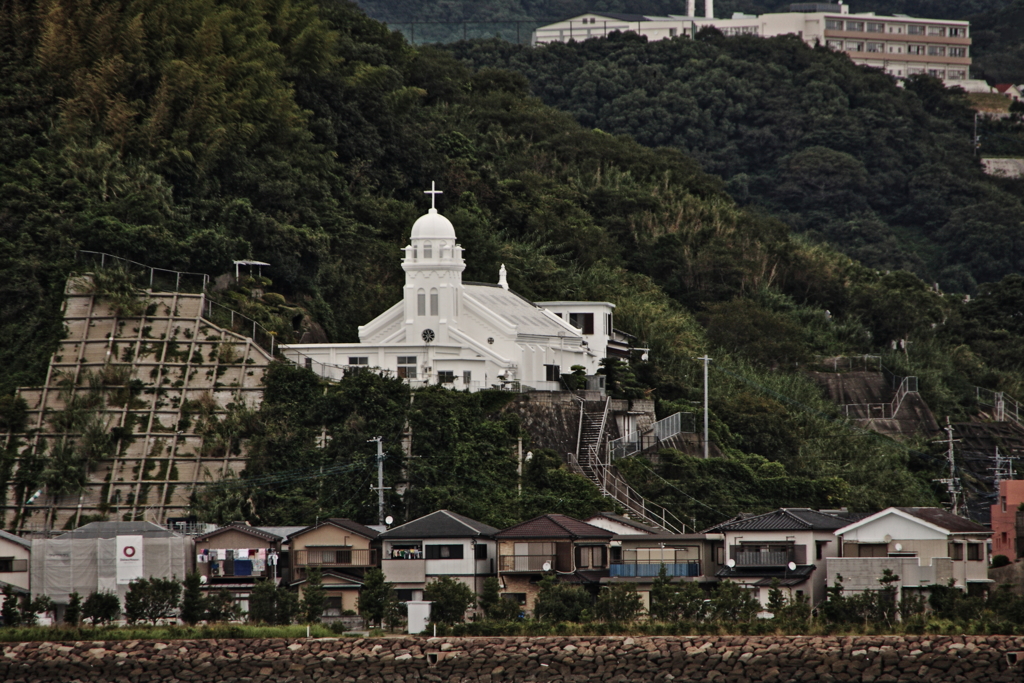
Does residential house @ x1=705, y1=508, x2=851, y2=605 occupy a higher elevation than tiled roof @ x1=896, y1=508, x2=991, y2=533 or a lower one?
lower

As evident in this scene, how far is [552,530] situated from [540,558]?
2.89ft

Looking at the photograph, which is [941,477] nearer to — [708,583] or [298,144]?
[708,583]

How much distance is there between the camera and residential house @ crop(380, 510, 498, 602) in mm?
44438

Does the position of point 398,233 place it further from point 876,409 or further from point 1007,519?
point 1007,519

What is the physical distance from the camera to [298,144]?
2680 inches

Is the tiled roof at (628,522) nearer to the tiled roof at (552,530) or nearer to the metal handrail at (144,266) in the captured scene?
the tiled roof at (552,530)

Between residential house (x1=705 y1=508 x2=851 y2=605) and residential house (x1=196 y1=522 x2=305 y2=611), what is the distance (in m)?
11.9

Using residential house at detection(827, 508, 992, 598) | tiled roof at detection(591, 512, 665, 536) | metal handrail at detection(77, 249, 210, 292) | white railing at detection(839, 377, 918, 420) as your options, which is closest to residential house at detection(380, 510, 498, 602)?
tiled roof at detection(591, 512, 665, 536)

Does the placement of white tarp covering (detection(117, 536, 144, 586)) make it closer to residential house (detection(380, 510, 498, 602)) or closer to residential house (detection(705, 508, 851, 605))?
residential house (detection(380, 510, 498, 602))

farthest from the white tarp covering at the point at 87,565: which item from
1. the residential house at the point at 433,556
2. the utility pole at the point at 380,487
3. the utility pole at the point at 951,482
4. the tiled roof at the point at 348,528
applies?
the utility pole at the point at 951,482

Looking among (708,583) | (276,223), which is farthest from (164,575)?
(276,223)

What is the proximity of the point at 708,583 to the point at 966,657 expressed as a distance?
9.07 m

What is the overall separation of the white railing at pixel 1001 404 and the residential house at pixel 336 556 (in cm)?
3696

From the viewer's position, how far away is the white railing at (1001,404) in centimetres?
7319
